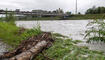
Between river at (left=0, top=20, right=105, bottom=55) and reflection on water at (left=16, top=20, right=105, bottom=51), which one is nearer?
river at (left=0, top=20, right=105, bottom=55)

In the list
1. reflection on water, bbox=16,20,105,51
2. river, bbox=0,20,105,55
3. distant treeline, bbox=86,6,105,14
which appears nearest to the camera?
river, bbox=0,20,105,55

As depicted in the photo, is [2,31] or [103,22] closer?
[103,22]

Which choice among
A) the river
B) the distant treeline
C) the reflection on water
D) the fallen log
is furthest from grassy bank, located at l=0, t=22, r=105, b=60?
the distant treeline

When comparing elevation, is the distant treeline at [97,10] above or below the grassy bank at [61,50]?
above

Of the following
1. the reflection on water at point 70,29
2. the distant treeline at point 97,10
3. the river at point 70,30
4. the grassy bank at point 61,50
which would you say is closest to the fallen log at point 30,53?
the grassy bank at point 61,50

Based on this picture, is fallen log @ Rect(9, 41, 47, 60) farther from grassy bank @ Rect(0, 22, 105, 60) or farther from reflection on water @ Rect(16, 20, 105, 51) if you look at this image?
reflection on water @ Rect(16, 20, 105, 51)

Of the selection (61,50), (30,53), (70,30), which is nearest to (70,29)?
(70,30)

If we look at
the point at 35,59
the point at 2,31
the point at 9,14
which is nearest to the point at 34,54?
the point at 35,59

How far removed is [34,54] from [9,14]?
4.24 metres

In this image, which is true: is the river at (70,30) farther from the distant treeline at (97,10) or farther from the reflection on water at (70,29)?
the distant treeline at (97,10)

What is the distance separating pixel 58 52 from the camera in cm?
286

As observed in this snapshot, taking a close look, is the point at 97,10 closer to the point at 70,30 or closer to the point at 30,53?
the point at 70,30

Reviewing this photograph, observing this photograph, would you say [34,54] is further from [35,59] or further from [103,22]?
[103,22]

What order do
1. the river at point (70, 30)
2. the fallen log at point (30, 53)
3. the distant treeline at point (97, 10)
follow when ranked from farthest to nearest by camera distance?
the distant treeline at point (97, 10) → the river at point (70, 30) → the fallen log at point (30, 53)
